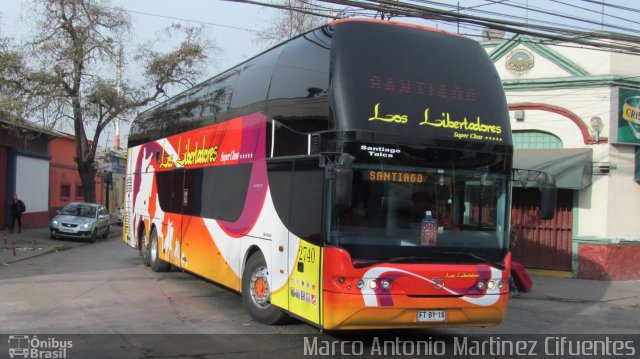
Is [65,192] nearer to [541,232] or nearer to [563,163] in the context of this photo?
[541,232]

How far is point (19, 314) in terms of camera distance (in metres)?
8.48

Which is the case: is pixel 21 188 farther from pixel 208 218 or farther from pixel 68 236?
pixel 208 218

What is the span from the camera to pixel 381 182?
20.9 feet

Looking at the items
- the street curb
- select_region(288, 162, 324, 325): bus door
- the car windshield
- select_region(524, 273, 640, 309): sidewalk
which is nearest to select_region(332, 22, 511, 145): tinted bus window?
select_region(288, 162, 324, 325): bus door

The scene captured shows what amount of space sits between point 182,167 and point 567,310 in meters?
8.10

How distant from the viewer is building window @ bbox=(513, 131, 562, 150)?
15.5 m

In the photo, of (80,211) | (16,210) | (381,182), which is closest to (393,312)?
(381,182)

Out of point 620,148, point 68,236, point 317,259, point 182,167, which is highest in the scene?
point 620,148

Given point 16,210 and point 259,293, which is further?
point 16,210

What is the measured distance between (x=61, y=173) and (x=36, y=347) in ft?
97.4

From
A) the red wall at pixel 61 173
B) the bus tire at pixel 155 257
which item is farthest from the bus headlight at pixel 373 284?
the red wall at pixel 61 173

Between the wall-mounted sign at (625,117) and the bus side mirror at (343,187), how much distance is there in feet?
36.9

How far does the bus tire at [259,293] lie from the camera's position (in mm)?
7883

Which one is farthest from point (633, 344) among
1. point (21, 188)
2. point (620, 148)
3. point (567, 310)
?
point (21, 188)
